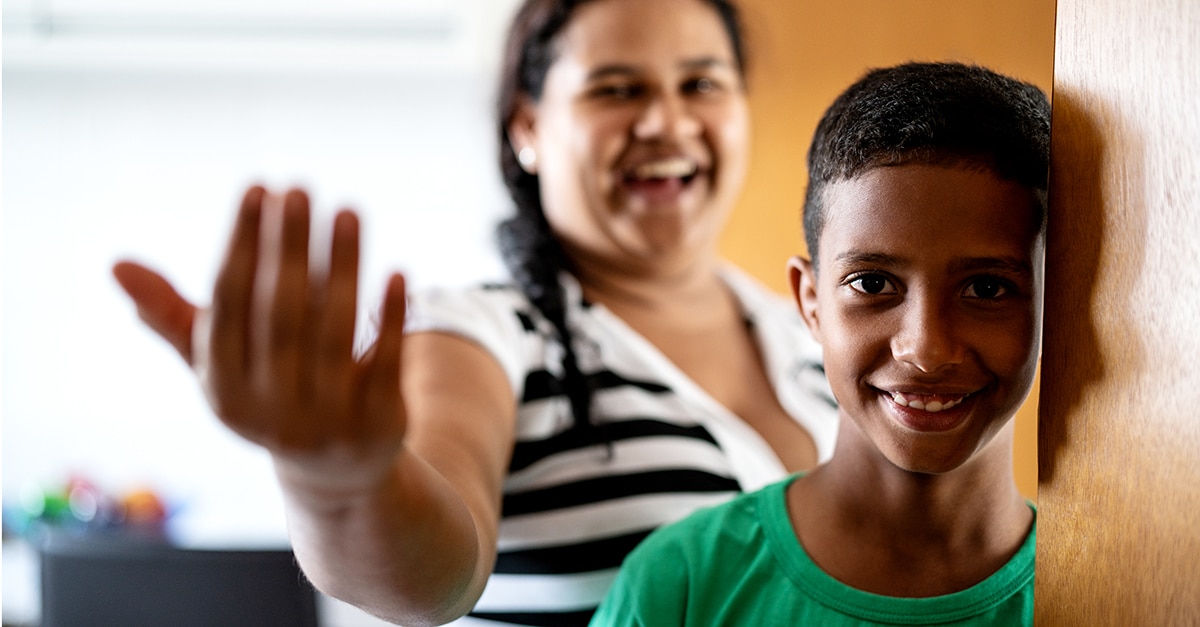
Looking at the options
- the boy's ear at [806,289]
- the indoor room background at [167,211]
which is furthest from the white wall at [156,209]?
the boy's ear at [806,289]

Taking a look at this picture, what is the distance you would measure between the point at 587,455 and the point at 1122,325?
0.53 metres

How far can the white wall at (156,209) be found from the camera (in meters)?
2.52

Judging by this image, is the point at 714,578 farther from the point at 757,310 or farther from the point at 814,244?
the point at 757,310

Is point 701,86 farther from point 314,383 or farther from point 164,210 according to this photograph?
point 164,210

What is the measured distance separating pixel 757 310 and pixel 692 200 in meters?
0.17

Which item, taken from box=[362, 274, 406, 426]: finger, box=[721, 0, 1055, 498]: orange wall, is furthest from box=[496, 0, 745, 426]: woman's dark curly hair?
box=[362, 274, 406, 426]: finger

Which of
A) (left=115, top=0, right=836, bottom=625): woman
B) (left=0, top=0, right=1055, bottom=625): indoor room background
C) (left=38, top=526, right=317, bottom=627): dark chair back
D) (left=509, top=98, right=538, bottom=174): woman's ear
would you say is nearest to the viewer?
(left=115, top=0, right=836, bottom=625): woman

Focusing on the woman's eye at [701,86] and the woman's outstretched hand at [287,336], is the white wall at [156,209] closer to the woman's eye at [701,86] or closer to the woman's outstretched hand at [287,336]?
the woman's eye at [701,86]

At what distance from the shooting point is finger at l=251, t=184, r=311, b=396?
0.35 m

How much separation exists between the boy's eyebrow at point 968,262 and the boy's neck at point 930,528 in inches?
4.0

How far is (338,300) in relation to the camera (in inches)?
14.2

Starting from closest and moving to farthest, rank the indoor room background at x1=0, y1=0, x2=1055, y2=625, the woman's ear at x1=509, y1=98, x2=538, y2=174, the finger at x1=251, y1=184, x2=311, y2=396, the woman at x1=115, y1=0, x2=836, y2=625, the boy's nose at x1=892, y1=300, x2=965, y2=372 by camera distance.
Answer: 1. the finger at x1=251, y1=184, x2=311, y2=396
2. the boy's nose at x1=892, y1=300, x2=965, y2=372
3. the woman at x1=115, y1=0, x2=836, y2=625
4. the woman's ear at x1=509, y1=98, x2=538, y2=174
5. the indoor room background at x1=0, y1=0, x2=1055, y2=625

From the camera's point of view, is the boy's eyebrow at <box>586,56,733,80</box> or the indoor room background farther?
the indoor room background

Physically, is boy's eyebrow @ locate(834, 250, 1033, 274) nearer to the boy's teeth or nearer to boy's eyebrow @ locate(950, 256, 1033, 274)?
boy's eyebrow @ locate(950, 256, 1033, 274)
